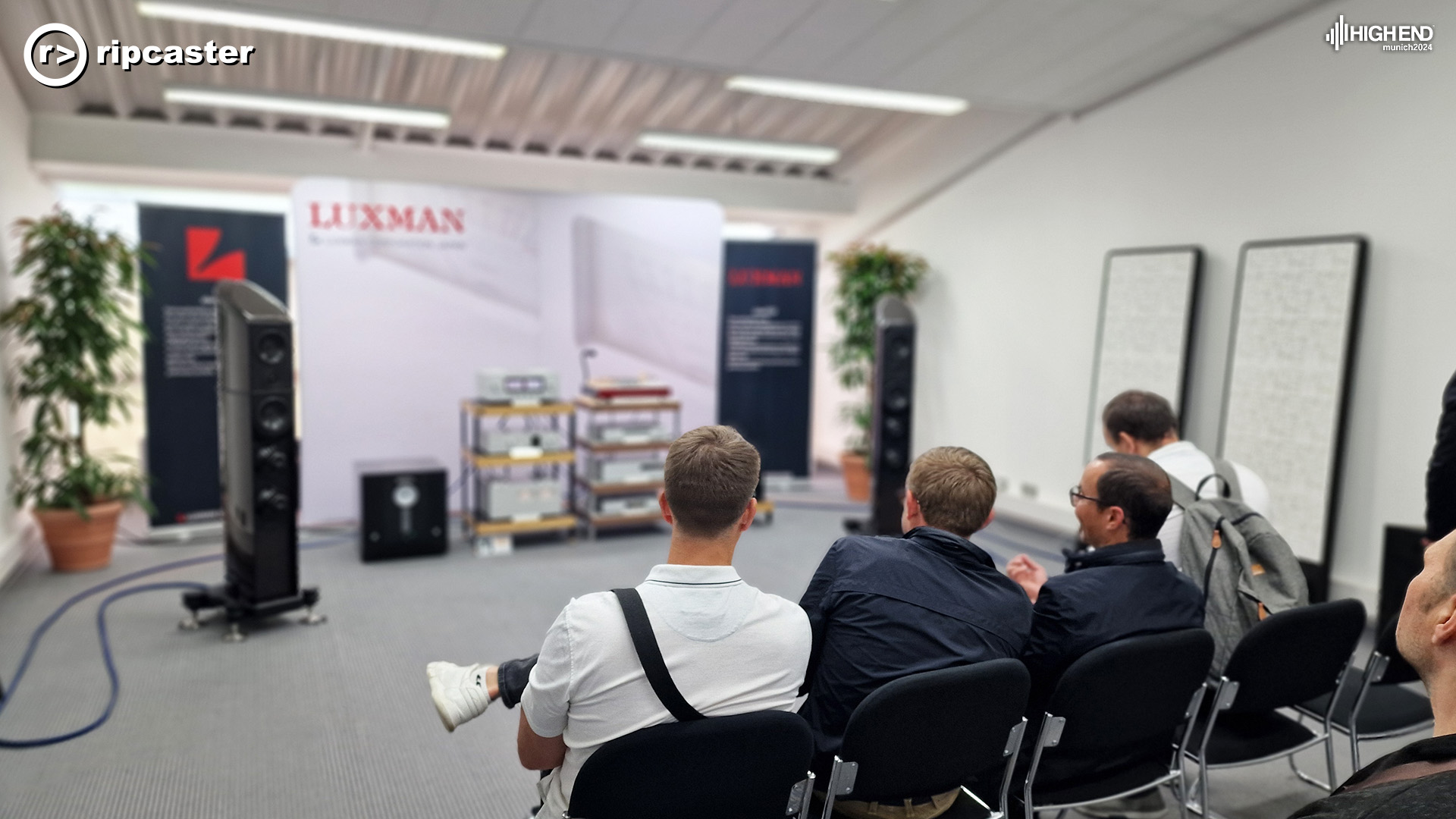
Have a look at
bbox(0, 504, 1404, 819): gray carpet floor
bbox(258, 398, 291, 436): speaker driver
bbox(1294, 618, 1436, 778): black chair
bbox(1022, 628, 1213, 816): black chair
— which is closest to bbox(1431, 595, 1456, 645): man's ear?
bbox(1022, 628, 1213, 816): black chair

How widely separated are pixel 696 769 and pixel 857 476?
6.03m

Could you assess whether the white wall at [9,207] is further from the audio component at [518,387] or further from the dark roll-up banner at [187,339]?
the audio component at [518,387]

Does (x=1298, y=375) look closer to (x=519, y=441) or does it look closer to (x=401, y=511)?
(x=519, y=441)

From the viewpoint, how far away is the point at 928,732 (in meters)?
1.66

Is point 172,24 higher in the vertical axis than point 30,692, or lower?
higher

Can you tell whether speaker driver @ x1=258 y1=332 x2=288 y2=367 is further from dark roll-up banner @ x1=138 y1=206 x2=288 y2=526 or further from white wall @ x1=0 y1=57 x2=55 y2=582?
dark roll-up banner @ x1=138 y1=206 x2=288 y2=526

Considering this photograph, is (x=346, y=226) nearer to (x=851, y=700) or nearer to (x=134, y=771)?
(x=134, y=771)

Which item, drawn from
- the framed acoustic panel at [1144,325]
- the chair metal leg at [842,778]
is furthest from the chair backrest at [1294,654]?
the framed acoustic panel at [1144,325]

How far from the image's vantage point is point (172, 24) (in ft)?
16.6

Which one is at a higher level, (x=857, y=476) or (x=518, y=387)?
(x=518, y=387)

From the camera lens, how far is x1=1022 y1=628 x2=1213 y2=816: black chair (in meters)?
1.83

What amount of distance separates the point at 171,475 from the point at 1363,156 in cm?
708

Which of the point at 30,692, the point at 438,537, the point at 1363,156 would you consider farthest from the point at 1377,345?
the point at 30,692

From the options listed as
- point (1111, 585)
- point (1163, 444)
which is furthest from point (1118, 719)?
point (1163, 444)
